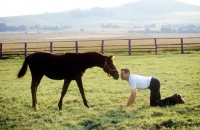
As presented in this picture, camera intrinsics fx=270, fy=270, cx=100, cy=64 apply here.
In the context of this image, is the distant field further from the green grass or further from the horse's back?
the horse's back

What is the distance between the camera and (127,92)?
385 inches

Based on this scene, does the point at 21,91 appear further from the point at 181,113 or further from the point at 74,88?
the point at 181,113

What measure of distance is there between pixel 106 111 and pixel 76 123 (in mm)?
1148

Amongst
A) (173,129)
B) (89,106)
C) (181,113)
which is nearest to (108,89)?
(89,106)

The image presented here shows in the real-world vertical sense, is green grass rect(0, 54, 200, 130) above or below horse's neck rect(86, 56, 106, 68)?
below

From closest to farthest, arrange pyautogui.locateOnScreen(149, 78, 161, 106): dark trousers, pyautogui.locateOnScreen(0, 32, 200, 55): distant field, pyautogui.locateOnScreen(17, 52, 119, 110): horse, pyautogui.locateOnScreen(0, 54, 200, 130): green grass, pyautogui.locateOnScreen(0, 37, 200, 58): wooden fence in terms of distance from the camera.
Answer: pyautogui.locateOnScreen(0, 54, 200, 130): green grass, pyautogui.locateOnScreen(149, 78, 161, 106): dark trousers, pyautogui.locateOnScreen(17, 52, 119, 110): horse, pyautogui.locateOnScreen(0, 37, 200, 58): wooden fence, pyautogui.locateOnScreen(0, 32, 200, 55): distant field

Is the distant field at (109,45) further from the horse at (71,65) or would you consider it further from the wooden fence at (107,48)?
the horse at (71,65)

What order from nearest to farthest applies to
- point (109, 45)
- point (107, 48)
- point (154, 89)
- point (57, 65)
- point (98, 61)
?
point (154, 89) < point (98, 61) < point (57, 65) < point (109, 45) < point (107, 48)

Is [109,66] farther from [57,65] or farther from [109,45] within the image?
[109,45]

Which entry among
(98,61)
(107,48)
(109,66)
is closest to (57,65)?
(98,61)

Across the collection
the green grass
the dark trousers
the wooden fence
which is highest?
the wooden fence

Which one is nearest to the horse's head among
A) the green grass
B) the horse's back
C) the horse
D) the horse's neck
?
the horse

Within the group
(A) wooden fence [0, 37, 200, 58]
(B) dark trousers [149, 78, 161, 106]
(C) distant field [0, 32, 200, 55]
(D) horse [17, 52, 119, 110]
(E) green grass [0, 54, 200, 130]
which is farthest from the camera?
(C) distant field [0, 32, 200, 55]

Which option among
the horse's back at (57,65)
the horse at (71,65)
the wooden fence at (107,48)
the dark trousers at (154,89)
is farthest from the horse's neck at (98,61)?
the wooden fence at (107,48)
